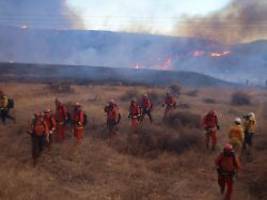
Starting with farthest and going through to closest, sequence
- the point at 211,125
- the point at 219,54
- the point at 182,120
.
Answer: the point at 219,54 → the point at 182,120 → the point at 211,125

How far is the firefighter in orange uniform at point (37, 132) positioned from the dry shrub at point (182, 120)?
6530 mm

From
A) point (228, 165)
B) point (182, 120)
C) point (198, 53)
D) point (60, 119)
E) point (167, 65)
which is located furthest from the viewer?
point (167, 65)

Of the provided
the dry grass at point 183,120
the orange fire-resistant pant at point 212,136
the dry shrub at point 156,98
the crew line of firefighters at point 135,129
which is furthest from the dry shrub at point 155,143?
the dry shrub at point 156,98

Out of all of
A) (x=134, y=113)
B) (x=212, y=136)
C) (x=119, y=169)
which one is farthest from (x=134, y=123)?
(x=119, y=169)

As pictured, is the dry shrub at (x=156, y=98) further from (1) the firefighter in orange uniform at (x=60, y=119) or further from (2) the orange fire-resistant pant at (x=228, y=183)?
(2) the orange fire-resistant pant at (x=228, y=183)

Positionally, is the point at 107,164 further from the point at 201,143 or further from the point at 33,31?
the point at 33,31

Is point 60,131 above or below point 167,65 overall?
below

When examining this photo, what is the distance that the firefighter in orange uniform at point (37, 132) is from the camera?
1233 cm

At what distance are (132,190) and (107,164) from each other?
2333 mm

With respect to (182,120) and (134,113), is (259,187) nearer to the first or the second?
(134,113)

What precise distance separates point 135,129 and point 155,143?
6.68 feet

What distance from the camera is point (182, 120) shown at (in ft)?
59.3

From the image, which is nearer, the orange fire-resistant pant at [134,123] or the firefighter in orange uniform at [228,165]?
the firefighter in orange uniform at [228,165]

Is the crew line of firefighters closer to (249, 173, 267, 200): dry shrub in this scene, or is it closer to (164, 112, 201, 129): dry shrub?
(249, 173, 267, 200): dry shrub
